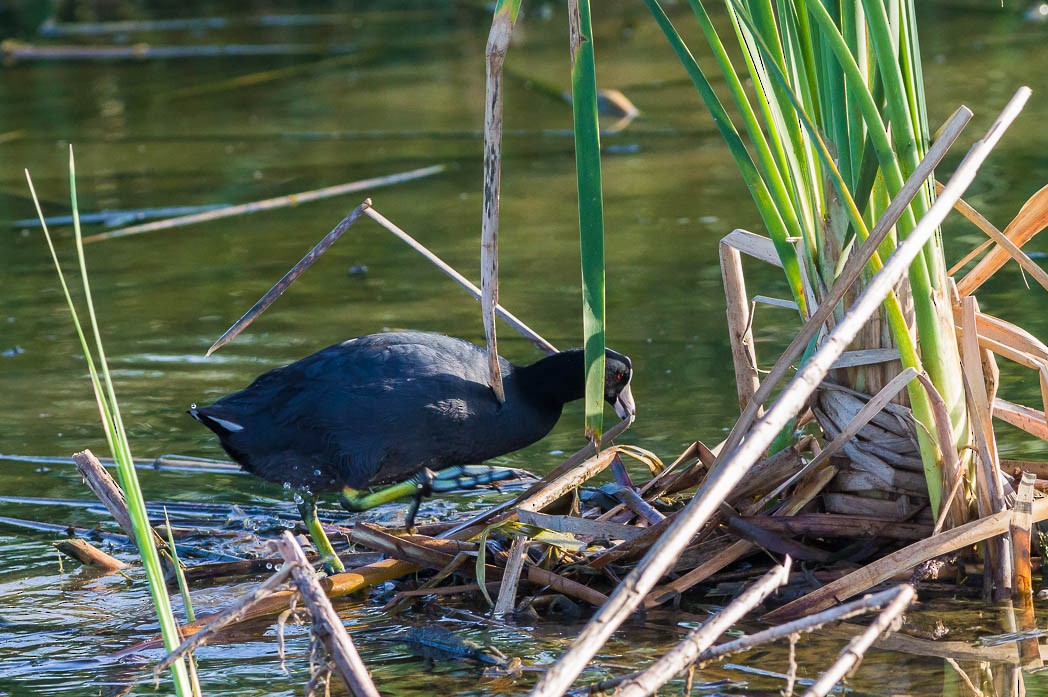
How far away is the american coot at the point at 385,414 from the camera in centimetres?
340

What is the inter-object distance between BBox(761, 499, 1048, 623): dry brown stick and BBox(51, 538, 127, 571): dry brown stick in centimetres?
164

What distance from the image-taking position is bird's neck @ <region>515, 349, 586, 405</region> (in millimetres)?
3584

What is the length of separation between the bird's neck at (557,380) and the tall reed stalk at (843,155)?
0.81m

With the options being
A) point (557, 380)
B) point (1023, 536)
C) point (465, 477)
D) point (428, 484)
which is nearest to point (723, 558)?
point (1023, 536)

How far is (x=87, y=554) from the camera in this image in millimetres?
3293

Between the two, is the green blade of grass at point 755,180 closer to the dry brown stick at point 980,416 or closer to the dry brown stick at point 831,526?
the dry brown stick at point 980,416

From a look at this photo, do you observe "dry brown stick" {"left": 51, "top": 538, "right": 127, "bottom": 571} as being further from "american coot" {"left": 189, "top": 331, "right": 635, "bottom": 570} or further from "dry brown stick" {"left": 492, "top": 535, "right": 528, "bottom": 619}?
"dry brown stick" {"left": 492, "top": 535, "right": 528, "bottom": 619}

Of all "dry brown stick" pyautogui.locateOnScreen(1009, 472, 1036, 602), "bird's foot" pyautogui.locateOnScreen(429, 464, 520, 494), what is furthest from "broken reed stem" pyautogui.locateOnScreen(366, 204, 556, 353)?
"dry brown stick" pyautogui.locateOnScreen(1009, 472, 1036, 602)

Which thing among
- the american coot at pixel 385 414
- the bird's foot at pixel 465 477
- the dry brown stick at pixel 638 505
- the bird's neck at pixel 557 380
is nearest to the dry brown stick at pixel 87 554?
the american coot at pixel 385 414

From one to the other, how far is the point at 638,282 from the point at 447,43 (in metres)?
7.32

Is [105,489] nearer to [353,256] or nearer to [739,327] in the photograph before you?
[739,327]

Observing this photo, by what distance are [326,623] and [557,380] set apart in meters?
1.67

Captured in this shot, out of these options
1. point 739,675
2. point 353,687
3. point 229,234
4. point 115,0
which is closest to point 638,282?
point 229,234

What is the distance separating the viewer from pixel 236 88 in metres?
10.9
